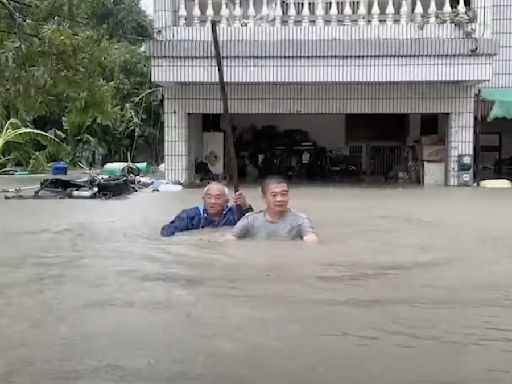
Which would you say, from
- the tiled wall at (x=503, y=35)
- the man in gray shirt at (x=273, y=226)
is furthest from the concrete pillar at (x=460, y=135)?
the man in gray shirt at (x=273, y=226)

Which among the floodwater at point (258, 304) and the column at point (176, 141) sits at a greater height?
the column at point (176, 141)

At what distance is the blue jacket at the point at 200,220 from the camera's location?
8133 millimetres

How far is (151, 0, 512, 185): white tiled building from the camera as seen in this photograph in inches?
525

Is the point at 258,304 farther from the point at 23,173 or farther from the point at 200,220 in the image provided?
the point at 23,173

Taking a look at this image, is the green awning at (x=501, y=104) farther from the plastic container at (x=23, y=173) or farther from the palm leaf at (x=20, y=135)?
the plastic container at (x=23, y=173)

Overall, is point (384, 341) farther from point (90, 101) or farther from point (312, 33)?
point (312, 33)

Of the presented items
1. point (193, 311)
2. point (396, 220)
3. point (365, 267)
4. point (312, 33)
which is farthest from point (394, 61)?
point (193, 311)

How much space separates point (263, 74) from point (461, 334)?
940 centimetres

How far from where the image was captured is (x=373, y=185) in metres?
15.1

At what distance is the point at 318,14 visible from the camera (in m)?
13.8

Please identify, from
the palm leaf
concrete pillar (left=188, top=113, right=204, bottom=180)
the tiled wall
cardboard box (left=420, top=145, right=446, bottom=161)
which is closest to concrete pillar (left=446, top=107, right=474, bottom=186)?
cardboard box (left=420, top=145, right=446, bottom=161)

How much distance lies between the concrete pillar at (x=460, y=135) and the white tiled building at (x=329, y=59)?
17 mm

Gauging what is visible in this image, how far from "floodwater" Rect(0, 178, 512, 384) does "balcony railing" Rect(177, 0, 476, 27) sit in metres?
5.09

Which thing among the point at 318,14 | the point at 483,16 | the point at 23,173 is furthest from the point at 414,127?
the point at 23,173
